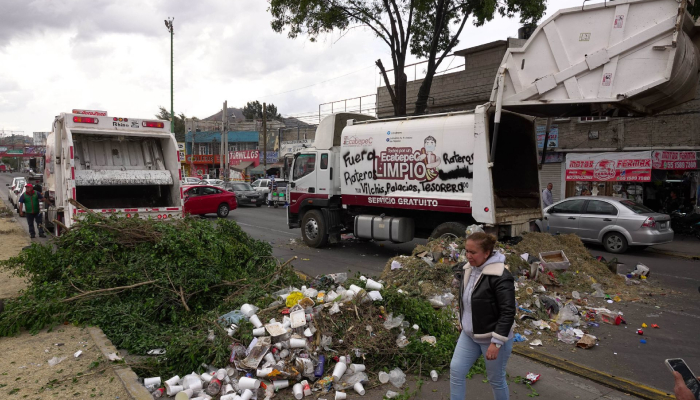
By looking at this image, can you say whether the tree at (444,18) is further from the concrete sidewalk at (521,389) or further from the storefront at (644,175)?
the concrete sidewalk at (521,389)

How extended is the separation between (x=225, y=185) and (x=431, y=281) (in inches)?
909

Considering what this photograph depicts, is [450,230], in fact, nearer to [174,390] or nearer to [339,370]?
[339,370]

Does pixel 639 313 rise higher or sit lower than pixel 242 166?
lower

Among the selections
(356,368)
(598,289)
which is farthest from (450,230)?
(356,368)

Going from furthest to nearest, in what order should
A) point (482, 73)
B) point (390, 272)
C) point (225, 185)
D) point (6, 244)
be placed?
point (225, 185)
point (482, 73)
point (6, 244)
point (390, 272)

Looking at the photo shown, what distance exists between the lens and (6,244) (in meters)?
12.3

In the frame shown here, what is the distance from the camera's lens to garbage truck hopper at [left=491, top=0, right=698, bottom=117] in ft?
22.8

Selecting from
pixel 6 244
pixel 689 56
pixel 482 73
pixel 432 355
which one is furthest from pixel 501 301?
pixel 482 73

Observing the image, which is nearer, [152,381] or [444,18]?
[152,381]

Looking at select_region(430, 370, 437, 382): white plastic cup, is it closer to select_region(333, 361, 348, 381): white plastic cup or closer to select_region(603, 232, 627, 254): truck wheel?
select_region(333, 361, 348, 381): white plastic cup

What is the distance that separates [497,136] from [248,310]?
628 centimetres

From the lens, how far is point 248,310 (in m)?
5.28

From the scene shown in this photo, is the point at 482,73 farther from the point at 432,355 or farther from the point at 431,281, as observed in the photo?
the point at 432,355

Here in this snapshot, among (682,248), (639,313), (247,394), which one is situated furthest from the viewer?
(682,248)
